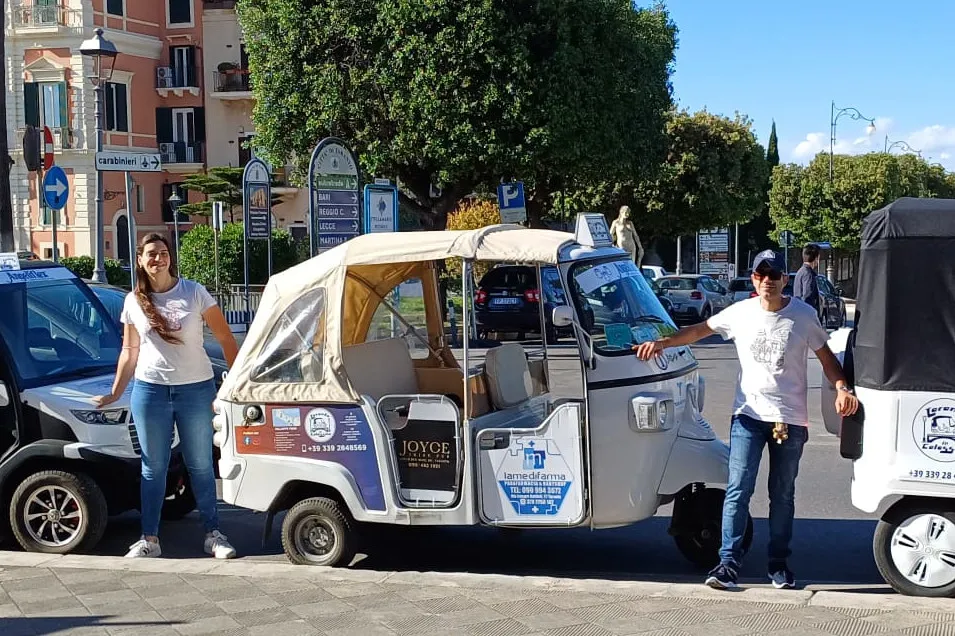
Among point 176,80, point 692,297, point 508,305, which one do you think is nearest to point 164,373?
point 508,305

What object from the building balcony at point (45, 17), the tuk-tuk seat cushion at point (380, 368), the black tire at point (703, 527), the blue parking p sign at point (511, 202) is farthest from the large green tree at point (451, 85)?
the black tire at point (703, 527)

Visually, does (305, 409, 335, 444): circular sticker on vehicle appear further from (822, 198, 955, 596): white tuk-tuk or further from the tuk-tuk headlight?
(822, 198, 955, 596): white tuk-tuk

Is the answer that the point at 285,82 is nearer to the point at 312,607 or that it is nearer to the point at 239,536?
the point at 239,536

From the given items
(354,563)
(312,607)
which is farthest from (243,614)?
(354,563)

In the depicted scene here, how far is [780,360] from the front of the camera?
6273mm

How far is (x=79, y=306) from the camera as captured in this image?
8.82 metres

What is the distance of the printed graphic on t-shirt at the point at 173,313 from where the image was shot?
23.8 ft

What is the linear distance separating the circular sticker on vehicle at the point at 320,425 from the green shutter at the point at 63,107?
4525 cm

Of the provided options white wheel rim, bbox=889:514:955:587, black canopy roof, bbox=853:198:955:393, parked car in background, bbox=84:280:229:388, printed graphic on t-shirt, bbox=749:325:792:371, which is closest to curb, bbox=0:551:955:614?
white wheel rim, bbox=889:514:955:587

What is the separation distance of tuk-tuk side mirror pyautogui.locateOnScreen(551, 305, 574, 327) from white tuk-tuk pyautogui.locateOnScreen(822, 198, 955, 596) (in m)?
1.54

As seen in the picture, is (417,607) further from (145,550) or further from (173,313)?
(173,313)

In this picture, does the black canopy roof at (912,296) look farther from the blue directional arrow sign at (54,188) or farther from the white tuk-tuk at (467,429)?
the blue directional arrow sign at (54,188)

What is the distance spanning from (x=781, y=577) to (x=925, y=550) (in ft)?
2.54

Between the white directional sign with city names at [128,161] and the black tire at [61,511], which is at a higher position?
the white directional sign with city names at [128,161]
